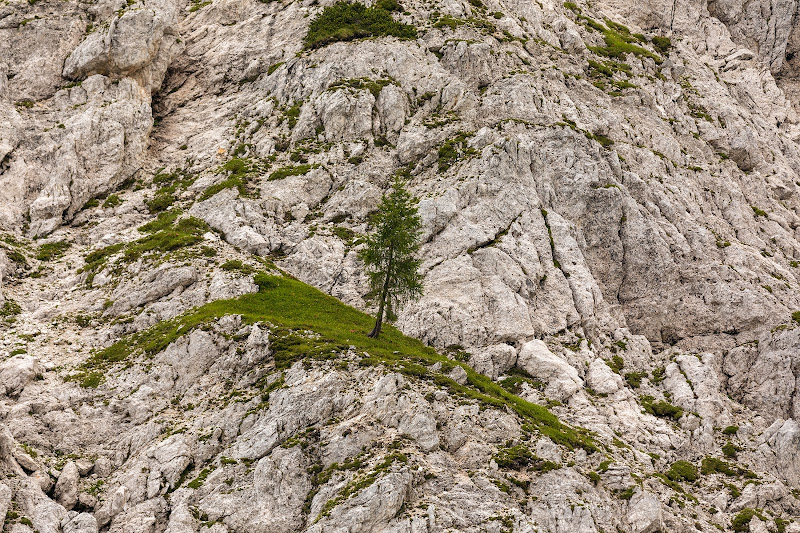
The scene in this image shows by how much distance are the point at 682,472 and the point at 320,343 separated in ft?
79.8

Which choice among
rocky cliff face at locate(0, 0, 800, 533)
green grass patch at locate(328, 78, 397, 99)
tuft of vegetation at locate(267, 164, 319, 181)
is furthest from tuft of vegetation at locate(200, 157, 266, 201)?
green grass patch at locate(328, 78, 397, 99)

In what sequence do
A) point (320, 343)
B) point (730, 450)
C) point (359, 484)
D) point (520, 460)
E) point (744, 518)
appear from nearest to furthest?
point (359, 484) → point (520, 460) → point (744, 518) → point (320, 343) → point (730, 450)

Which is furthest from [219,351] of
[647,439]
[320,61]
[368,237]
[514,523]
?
[320,61]

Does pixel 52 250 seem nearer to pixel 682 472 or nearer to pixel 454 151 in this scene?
pixel 454 151

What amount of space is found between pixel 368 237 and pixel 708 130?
4147 cm

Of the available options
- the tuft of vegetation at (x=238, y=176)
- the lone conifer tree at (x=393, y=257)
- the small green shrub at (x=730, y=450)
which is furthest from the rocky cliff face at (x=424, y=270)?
the lone conifer tree at (x=393, y=257)

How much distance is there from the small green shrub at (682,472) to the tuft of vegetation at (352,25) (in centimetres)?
5180

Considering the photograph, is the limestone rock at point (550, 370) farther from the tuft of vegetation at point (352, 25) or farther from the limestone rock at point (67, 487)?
the tuft of vegetation at point (352, 25)

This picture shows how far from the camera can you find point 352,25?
7662cm

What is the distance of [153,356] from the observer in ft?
143

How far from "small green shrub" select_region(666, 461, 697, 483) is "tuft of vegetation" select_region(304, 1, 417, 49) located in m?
51.8

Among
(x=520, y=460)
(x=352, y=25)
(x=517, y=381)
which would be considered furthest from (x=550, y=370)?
(x=352, y=25)

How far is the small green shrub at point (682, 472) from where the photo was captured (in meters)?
42.3

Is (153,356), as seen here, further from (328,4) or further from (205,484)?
(328,4)
